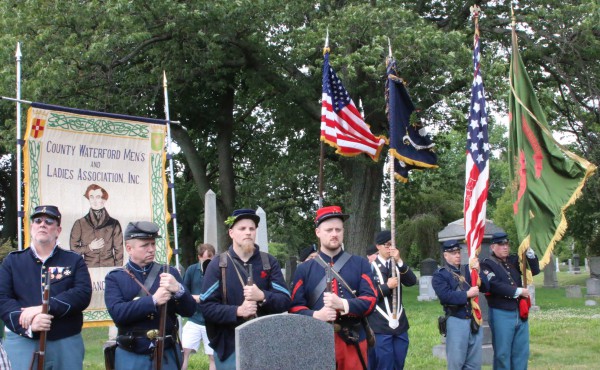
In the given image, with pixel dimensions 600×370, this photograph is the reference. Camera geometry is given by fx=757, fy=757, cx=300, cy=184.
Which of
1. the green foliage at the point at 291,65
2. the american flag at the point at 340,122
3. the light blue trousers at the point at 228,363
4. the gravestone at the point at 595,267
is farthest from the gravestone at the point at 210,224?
the gravestone at the point at 595,267

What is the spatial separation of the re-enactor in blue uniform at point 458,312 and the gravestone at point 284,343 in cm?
360

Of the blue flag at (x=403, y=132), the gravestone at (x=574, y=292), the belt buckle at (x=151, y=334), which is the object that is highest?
the blue flag at (x=403, y=132)

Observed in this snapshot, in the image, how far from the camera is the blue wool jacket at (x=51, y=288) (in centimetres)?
590

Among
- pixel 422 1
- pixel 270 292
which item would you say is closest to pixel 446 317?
pixel 270 292

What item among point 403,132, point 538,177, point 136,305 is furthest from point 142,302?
point 538,177

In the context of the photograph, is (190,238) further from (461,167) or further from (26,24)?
(461,167)

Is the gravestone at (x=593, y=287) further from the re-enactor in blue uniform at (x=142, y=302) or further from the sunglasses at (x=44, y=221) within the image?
the sunglasses at (x=44, y=221)

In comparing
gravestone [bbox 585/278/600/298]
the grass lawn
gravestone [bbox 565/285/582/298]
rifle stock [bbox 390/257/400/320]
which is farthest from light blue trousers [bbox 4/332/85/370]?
gravestone [bbox 565/285/582/298]

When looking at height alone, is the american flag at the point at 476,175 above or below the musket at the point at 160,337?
above

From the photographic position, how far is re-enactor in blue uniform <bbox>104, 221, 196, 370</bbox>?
229 inches

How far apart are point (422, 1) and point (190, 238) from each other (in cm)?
1533

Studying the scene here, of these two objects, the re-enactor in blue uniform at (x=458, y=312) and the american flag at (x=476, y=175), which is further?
the american flag at (x=476, y=175)

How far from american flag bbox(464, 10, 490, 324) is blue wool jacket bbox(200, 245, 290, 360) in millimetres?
3306

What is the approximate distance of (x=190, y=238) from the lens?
109 feet
